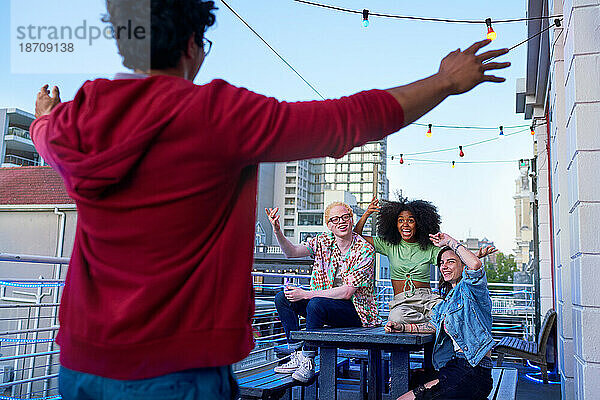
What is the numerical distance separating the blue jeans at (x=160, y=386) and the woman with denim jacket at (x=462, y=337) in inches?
83.0

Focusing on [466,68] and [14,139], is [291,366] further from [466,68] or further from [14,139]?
[14,139]

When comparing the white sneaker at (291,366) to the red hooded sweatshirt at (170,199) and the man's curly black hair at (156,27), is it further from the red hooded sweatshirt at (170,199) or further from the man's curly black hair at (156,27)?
the man's curly black hair at (156,27)

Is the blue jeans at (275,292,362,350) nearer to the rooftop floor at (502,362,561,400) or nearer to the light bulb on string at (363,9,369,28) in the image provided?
the rooftop floor at (502,362,561,400)

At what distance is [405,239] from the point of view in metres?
3.71

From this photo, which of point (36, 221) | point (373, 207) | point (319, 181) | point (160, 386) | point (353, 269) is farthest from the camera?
point (319, 181)

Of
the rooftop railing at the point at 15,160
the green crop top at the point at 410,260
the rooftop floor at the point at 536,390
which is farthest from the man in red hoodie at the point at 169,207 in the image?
the rooftop railing at the point at 15,160

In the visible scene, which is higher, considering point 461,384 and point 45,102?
point 45,102

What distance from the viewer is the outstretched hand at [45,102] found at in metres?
0.98

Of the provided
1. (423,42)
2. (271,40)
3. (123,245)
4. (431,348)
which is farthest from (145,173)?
(423,42)

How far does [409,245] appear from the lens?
3674 millimetres

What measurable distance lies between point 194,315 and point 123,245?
0.47 feet

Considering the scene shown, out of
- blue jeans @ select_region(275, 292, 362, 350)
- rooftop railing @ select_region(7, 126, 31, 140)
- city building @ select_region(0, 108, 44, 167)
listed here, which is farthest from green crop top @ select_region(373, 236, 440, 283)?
rooftop railing @ select_region(7, 126, 31, 140)

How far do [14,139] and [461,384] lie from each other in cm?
2226

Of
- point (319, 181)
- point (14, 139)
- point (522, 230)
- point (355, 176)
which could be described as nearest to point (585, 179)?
point (14, 139)
